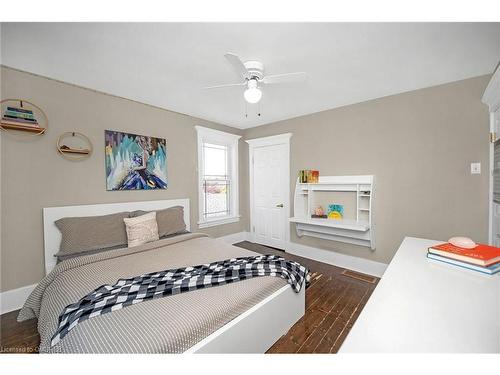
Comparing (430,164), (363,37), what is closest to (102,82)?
A: (363,37)

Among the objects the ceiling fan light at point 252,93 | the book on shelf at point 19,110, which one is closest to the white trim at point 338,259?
the ceiling fan light at point 252,93

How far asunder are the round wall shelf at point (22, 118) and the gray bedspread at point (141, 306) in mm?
1446

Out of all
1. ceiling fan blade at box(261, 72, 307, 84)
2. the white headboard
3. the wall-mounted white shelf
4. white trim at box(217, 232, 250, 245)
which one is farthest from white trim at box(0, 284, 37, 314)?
the wall-mounted white shelf

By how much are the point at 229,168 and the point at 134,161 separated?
1821 mm

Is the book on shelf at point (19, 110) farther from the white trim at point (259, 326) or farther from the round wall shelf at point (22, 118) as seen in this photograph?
the white trim at point (259, 326)

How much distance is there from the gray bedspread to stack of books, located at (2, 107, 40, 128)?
149 cm

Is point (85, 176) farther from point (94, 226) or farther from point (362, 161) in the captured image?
point (362, 161)

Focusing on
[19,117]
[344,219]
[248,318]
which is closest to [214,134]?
[19,117]

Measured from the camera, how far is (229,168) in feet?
13.9

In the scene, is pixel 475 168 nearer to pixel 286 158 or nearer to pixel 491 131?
pixel 491 131

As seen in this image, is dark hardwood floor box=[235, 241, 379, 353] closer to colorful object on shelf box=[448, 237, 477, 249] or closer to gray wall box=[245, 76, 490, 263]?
gray wall box=[245, 76, 490, 263]

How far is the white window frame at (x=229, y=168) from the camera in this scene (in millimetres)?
3650

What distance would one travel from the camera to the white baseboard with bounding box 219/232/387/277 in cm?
284

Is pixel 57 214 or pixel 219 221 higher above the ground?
pixel 57 214
